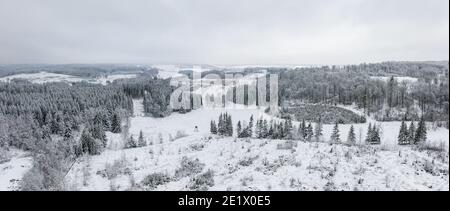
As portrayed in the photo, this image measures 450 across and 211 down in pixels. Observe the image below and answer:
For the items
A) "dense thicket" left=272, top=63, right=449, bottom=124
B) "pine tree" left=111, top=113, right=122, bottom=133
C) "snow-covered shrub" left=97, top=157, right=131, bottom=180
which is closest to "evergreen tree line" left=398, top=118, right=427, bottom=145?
"dense thicket" left=272, top=63, right=449, bottom=124

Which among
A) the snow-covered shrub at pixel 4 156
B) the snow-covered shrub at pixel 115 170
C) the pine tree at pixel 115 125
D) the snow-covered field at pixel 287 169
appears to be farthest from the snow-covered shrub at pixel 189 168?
the pine tree at pixel 115 125

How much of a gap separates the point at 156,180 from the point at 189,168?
3.32 metres

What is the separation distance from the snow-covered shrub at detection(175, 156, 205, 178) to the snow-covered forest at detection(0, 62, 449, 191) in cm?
9

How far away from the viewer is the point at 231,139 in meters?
29.1

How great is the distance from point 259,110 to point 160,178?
184ft

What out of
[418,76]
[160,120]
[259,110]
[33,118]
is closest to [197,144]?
[33,118]

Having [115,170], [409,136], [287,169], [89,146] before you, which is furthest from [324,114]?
[287,169]

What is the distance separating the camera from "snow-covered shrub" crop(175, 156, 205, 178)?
16559mm

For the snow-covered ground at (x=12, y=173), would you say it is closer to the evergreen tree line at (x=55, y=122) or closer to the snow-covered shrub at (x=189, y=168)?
the evergreen tree line at (x=55, y=122)

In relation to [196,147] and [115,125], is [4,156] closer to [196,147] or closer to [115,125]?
[115,125]

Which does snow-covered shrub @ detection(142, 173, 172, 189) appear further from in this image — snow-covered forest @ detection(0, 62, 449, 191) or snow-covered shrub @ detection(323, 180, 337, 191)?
snow-covered shrub @ detection(323, 180, 337, 191)

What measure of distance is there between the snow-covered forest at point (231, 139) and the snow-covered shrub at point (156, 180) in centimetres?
16

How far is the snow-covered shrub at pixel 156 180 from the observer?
14.4 meters
